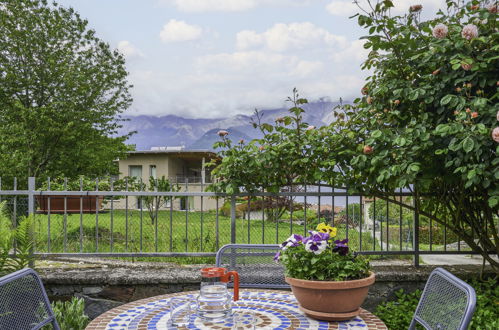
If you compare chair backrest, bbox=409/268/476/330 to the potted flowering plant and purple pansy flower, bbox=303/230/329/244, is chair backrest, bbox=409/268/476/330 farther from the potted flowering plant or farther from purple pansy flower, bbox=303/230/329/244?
purple pansy flower, bbox=303/230/329/244

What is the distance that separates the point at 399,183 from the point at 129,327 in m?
2.32

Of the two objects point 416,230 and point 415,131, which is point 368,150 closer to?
point 415,131

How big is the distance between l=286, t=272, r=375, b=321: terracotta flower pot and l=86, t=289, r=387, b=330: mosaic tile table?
0.12 feet

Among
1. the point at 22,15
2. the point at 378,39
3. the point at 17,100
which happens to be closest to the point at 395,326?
the point at 378,39

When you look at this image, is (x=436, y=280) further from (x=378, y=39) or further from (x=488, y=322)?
(x=378, y=39)

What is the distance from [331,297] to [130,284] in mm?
2560

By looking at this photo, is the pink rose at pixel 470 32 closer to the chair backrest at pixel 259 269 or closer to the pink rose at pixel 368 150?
the pink rose at pixel 368 150

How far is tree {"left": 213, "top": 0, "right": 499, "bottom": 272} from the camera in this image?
325 cm

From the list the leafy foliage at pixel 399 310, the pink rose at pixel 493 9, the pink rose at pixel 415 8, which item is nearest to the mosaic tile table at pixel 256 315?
the leafy foliage at pixel 399 310

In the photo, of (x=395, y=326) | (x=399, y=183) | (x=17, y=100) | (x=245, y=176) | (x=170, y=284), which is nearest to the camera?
(x=399, y=183)

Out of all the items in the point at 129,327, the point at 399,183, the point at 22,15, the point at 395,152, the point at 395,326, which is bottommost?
A: the point at 395,326

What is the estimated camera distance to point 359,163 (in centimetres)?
374

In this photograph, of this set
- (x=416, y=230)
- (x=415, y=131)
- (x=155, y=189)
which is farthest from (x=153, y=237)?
(x=415, y=131)

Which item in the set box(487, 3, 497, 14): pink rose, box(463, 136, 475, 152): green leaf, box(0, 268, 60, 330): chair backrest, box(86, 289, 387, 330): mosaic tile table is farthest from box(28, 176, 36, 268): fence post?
box(487, 3, 497, 14): pink rose
